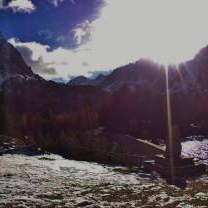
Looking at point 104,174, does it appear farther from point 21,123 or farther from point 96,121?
point 96,121

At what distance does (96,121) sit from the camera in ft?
596

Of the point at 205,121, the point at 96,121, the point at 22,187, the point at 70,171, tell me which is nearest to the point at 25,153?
the point at 70,171

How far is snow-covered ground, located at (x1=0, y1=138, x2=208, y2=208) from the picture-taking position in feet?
78.3

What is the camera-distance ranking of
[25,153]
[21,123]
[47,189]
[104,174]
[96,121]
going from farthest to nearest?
[96,121] → [21,123] → [25,153] → [104,174] → [47,189]

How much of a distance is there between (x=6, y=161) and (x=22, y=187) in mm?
15751

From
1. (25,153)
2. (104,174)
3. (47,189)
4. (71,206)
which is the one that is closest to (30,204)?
(71,206)

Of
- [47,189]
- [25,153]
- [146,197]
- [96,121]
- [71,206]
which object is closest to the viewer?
[71,206]

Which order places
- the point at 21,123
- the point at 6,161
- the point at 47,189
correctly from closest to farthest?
1. the point at 47,189
2. the point at 6,161
3. the point at 21,123

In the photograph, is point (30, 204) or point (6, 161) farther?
point (6, 161)

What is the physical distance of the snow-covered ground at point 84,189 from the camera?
23875mm

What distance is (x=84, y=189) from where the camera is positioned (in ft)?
93.0

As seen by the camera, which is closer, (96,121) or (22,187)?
(22,187)

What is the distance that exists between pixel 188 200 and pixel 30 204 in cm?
917

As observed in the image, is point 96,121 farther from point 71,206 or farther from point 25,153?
point 71,206
